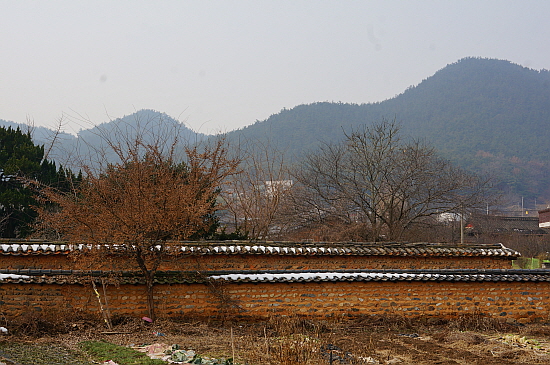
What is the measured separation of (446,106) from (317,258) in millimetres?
96983

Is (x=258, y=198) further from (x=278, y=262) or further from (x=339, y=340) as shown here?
(x=339, y=340)

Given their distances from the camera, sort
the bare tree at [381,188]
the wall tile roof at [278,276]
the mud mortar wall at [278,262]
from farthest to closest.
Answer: the bare tree at [381,188] < the mud mortar wall at [278,262] < the wall tile roof at [278,276]

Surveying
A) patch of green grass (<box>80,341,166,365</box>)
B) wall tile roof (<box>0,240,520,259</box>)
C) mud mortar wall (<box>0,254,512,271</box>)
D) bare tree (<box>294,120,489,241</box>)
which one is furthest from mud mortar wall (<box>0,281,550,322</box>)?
bare tree (<box>294,120,489,241</box>)

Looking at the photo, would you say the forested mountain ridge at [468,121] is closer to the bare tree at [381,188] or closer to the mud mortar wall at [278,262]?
the bare tree at [381,188]

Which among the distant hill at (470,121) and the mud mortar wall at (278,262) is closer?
the mud mortar wall at (278,262)

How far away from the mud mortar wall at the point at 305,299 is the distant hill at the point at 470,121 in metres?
46.7

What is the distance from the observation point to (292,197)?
24984mm

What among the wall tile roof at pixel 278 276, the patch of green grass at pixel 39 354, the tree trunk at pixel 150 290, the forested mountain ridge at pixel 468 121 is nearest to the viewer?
the patch of green grass at pixel 39 354

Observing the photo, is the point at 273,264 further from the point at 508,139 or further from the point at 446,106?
the point at 446,106

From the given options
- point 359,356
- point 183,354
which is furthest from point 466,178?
point 183,354

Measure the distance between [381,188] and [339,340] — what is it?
1621cm

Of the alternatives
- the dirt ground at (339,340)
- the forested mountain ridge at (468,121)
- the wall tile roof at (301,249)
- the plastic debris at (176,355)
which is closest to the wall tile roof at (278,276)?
the dirt ground at (339,340)

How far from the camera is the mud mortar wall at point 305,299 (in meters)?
9.83

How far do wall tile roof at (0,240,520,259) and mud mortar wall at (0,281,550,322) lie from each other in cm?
240
